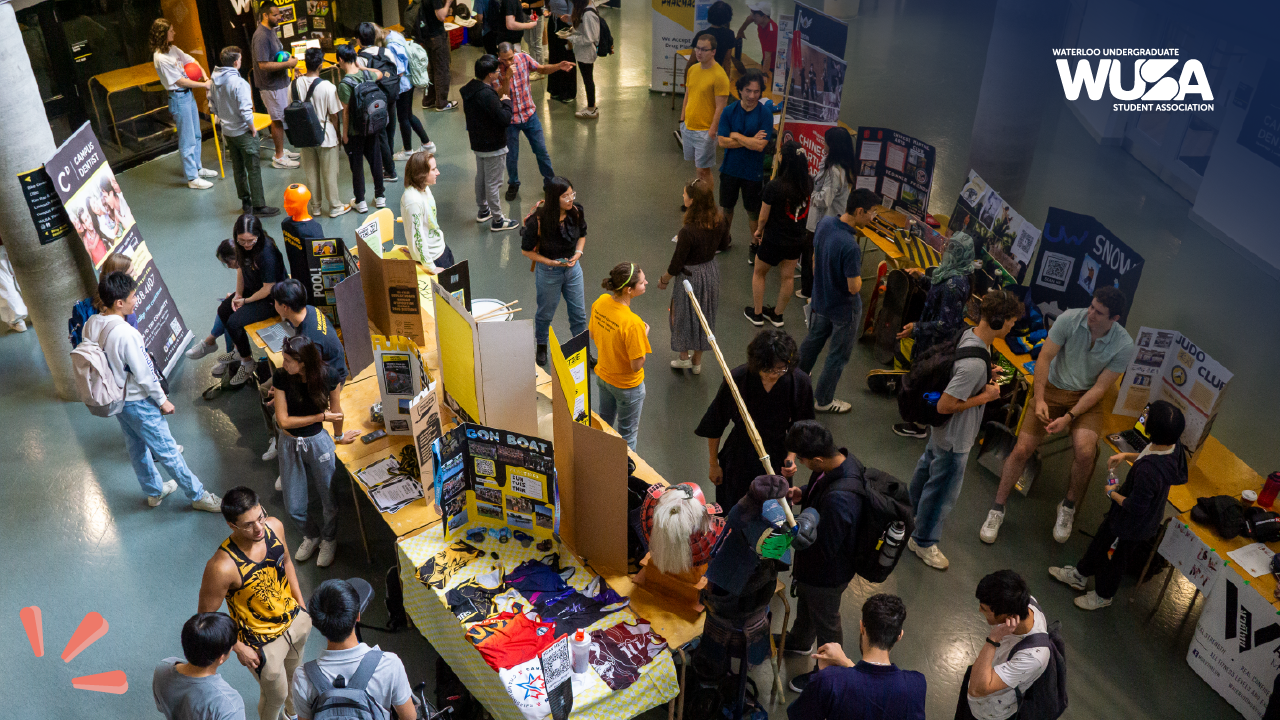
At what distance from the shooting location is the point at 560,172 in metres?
10.9

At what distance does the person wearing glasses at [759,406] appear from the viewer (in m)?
5.03

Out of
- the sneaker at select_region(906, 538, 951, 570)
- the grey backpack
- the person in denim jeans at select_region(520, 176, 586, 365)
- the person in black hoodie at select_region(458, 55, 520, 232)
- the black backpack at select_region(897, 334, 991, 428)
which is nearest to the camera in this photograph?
the grey backpack

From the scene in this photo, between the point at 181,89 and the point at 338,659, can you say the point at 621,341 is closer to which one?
the point at 338,659

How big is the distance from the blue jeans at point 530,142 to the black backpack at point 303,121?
185 centimetres

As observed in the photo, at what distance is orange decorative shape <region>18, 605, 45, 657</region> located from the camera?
5227 millimetres

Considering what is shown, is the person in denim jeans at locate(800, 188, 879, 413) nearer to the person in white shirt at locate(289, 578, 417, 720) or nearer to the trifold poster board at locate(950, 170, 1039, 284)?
the trifold poster board at locate(950, 170, 1039, 284)

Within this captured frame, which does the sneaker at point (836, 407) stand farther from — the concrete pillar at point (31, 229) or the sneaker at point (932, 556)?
the concrete pillar at point (31, 229)

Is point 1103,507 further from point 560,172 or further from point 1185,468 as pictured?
point 560,172

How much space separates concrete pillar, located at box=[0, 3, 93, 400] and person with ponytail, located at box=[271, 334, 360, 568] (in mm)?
2348

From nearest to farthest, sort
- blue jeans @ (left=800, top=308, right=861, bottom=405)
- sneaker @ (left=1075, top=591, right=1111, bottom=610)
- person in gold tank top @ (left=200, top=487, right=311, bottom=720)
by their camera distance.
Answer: person in gold tank top @ (left=200, top=487, right=311, bottom=720) < sneaker @ (left=1075, top=591, right=1111, bottom=610) < blue jeans @ (left=800, top=308, right=861, bottom=405)

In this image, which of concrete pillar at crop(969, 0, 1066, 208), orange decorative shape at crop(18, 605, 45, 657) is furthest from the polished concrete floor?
concrete pillar at crop(969, 0, 1066, 208)

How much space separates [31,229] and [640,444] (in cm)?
447

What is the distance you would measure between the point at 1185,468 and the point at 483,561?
12.7 feet

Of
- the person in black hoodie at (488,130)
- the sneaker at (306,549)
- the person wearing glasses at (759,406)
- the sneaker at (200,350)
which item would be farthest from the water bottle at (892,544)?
the person in black hoodie at (488,130)
